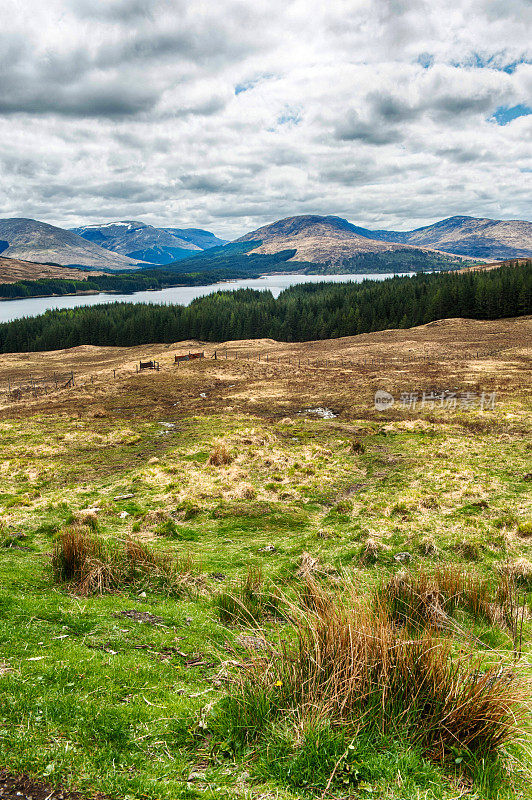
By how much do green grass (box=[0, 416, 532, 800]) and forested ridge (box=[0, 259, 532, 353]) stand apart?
88.9 m

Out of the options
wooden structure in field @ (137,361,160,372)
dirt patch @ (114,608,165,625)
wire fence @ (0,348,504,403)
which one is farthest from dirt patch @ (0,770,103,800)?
wooden structure in field @ (137,361,160,372)

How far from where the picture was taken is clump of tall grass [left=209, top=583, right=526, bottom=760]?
199 inches

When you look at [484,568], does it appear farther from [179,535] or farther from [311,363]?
[311,363]

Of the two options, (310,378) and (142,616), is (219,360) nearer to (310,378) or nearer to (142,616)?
(310,378)

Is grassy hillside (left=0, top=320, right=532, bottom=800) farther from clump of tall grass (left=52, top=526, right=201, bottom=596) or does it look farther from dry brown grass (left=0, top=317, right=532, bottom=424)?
dry brown grass (left=0, top=317, right=532, bottom=424)

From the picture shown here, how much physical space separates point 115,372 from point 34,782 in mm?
68133

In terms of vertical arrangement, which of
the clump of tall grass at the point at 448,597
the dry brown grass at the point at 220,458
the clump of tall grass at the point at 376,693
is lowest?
the dry brown grass at the point at 220,458

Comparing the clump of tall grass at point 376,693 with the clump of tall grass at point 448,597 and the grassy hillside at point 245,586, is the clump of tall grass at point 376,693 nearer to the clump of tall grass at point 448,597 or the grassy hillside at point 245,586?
the grassy hillside at point 245,586

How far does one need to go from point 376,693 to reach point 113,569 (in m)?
8.01

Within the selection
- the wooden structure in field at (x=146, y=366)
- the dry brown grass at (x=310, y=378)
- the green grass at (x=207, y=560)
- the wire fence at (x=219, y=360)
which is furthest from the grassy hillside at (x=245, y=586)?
the wooden structure in field at (x=146, y=366)

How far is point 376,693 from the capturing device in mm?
5465

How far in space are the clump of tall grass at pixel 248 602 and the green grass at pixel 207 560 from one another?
10.0 inches

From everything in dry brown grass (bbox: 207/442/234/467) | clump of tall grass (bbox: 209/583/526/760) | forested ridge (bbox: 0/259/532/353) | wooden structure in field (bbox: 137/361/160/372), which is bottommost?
dry brown grass (bbox: 207/442/234/467)

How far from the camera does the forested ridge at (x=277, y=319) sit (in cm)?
11162
